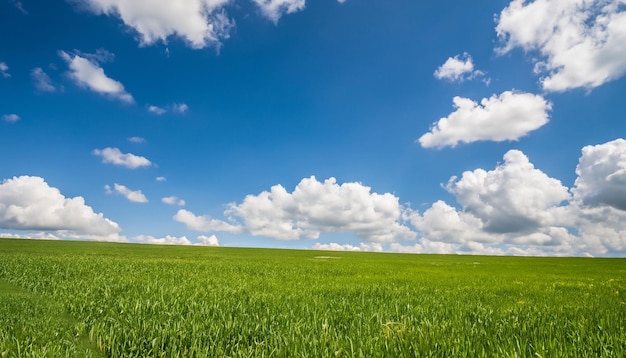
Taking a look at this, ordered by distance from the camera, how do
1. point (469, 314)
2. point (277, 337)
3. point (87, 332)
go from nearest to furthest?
point (277, 337)
point (87, 332)
point (469, 314)

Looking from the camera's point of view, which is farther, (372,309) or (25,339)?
(372,309)

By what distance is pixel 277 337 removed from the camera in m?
5.13

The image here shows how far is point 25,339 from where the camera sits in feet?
17.0

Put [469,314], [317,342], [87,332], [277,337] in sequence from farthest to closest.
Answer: [469,314]
[87,332]
[277,337]
[317,342]

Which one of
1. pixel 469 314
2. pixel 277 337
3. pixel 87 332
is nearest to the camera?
pixel 277 337

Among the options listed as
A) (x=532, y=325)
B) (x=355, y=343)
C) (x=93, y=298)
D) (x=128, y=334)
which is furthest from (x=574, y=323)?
(x=93, y=298)

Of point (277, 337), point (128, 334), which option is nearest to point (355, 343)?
point (277, 337)

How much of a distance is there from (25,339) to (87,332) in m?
0.77

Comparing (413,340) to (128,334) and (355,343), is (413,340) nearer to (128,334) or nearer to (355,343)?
(355,343)

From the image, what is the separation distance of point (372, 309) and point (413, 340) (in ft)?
10.5

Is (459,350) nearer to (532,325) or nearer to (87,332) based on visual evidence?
(532,325)

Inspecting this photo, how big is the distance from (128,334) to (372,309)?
476cm

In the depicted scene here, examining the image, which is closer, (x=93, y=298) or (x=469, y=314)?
(x=469, y=314)

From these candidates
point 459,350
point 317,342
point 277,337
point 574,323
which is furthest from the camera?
point 574,323
